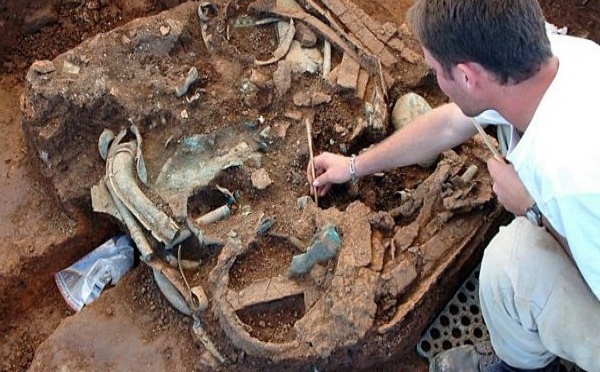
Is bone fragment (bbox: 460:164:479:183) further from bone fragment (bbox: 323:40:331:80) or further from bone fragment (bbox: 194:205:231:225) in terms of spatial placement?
bone fragment (bbox: 194:205:231:225)

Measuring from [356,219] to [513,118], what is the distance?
1.02 metres

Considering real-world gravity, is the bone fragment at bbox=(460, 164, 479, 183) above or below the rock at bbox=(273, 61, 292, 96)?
below

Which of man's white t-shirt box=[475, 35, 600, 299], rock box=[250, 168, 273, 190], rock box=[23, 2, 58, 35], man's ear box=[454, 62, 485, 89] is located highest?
man's ear box=[454, 62, 485, 89]

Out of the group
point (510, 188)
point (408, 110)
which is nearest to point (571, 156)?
point (510, 188)

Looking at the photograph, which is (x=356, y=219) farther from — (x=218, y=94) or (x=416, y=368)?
(x=218, y=94)

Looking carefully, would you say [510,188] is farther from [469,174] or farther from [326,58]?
[326,58]

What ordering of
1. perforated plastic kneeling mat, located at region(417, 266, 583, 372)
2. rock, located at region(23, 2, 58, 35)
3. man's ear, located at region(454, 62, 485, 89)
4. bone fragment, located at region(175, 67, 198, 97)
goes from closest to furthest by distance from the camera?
man's ear, located at region(454, 62, 485, 89) < perforated plastic kneeling mat, located at region(417, 266, 583, 372) < bone fragment, located at region(175, 67, 198, 97) < rock, located at region(23, 2, 58, 35)

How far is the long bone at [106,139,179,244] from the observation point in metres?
3.84

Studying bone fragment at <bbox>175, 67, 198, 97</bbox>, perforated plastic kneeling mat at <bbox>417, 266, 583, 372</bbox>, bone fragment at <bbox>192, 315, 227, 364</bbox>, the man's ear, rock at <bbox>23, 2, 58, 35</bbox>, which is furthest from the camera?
rock at <bbox>23, 2, 58, 35</bbox>

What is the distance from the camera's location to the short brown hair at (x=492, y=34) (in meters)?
2.73

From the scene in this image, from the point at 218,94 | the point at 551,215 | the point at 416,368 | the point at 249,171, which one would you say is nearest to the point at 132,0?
the point at 218,94

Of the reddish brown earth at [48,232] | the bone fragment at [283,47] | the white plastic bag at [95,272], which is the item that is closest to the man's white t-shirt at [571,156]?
the reddish brown earth at [48,232]

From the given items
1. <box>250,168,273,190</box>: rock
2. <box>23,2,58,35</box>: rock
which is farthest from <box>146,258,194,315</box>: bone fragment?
<box>23,2,58,35</box>: rock

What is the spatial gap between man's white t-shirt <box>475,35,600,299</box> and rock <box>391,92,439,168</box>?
1.25 meters
